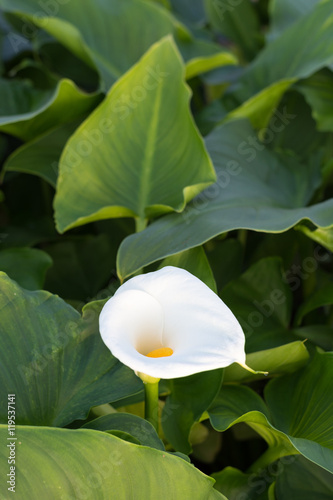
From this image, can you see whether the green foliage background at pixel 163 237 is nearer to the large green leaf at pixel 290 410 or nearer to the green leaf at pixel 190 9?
the large green leaf at pixel 290 410

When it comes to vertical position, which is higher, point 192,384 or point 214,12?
point 214,12

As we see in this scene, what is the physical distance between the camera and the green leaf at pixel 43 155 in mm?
851

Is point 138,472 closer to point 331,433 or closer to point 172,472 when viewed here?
point 172,472

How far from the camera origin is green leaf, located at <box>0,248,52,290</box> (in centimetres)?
71

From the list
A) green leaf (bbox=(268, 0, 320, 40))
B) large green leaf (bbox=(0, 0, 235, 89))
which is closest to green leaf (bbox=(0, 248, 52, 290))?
large green leaf (bbox=(0, 0, 235, 89))

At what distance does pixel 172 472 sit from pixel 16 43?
39.7 inches

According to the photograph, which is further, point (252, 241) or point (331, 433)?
point (252, 241)

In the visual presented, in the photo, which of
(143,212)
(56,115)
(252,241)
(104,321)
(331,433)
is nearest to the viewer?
(104,321)

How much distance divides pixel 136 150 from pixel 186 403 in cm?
34

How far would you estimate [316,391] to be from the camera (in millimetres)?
573

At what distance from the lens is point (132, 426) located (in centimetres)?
49

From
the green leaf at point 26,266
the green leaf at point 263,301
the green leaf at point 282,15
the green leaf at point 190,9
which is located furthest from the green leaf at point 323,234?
the green leaf at point 190,9

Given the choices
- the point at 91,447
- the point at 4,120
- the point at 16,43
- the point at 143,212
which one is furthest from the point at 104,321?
the point at 16,43

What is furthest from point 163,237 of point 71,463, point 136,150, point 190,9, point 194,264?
point 190,9
